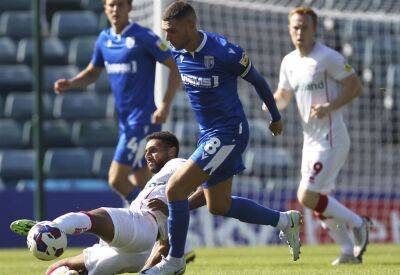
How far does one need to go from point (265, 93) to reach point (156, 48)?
2.83 metres

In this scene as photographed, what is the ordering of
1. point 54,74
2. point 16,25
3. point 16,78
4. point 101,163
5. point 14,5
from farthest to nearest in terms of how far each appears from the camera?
point 14,5, point 16,25, point 16,78, point 54,74, point 101,163

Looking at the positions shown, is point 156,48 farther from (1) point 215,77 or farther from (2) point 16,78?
(2) point 16,78

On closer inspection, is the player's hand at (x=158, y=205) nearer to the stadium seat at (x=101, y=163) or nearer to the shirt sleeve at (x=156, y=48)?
the shirt sleeve at (x=156, y=48)

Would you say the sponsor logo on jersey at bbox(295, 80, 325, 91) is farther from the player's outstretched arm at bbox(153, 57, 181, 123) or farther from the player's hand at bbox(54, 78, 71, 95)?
the player's hand at bbox(54, 78, 71, 95)

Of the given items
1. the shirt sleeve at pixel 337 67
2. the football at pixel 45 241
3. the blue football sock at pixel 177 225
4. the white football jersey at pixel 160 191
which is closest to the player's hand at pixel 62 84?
the shirt sleeve at pixel 337 67

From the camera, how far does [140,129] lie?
969 cm

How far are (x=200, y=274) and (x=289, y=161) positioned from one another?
717cm

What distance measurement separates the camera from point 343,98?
9203 millimetres

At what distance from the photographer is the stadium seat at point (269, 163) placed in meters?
14.5

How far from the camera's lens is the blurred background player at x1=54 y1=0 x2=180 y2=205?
9.69 meters

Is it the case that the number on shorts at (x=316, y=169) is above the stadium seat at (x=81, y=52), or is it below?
above

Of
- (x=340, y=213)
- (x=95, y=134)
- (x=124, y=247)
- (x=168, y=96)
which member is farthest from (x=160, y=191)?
(x=95, y=134)

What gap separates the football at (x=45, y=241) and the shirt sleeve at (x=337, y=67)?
411cm

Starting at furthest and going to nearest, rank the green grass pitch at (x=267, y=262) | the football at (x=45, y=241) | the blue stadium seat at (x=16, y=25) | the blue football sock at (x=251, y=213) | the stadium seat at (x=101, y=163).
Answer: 1. the blue stadium seat at (x=16, y=25)
2. the stadium seat at (x=101, y=163)
3. the green grass pitch at (x=267, y=262)
4. the blue football sock at (x=251, y=213)
5. the football at (x=45, y=241)
